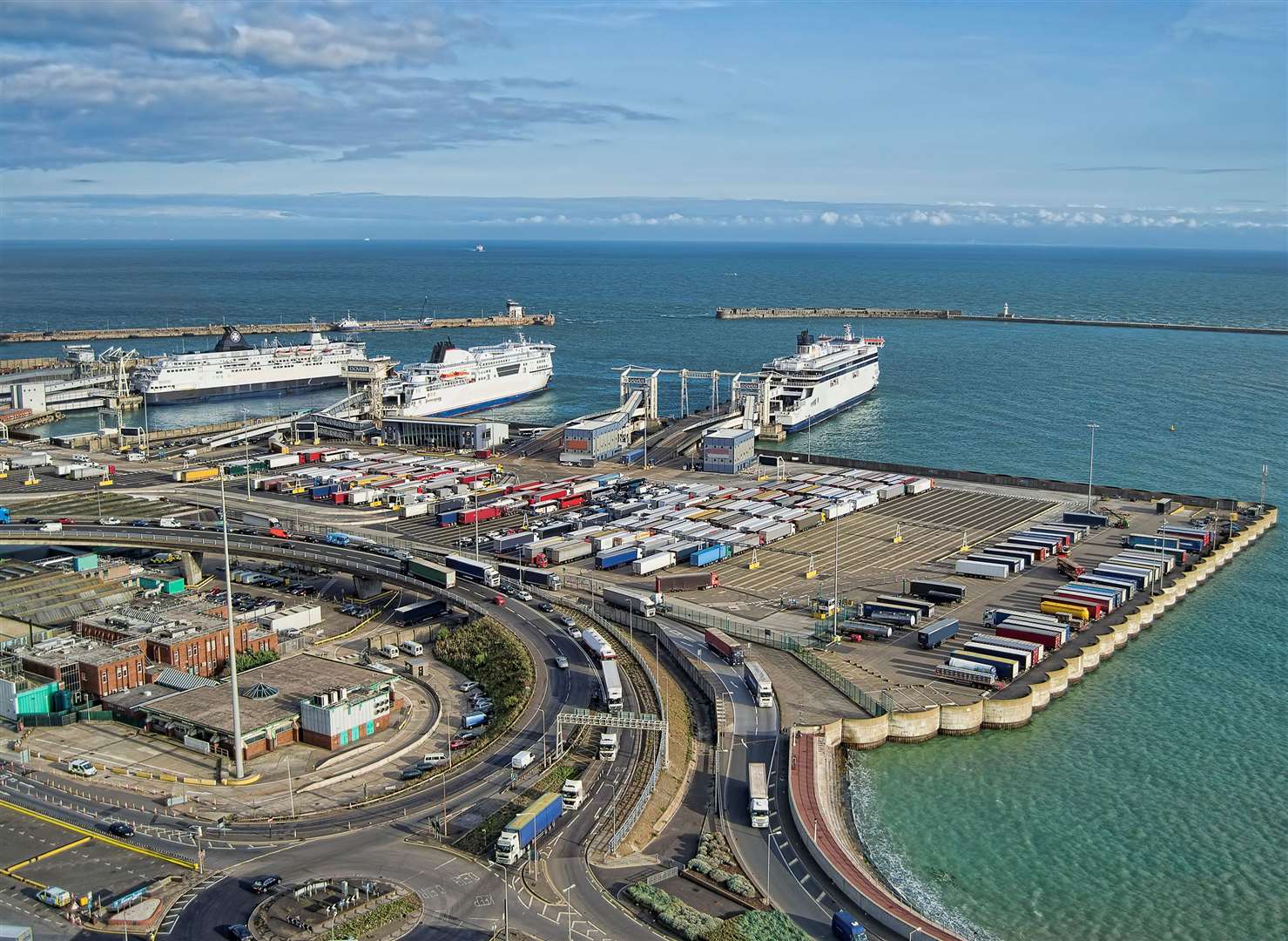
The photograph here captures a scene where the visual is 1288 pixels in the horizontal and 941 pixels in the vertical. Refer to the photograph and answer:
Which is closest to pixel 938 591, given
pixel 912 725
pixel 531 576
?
pixel 912 725

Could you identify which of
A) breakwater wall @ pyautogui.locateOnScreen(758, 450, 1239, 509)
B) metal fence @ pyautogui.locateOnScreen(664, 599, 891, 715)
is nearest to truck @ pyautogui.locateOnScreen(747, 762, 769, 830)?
metal fence @ pyautogui.locateOnScreen(664, 599, 891, 715)

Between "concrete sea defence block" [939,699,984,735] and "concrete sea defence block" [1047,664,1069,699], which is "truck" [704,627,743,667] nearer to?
"concrete sea defence block" [939,699,984,735]

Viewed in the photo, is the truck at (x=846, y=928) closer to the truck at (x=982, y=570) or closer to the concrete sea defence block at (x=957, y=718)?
the concrete sea defence block at (x=957, y=718)

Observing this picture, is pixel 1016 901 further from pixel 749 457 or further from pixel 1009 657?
pixel 749 457

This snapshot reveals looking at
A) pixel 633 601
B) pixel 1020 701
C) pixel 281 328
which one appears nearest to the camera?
pixel 1020 701

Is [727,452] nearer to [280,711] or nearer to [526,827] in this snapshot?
[280,711]

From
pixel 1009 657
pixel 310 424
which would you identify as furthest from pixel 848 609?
pixel 310 424

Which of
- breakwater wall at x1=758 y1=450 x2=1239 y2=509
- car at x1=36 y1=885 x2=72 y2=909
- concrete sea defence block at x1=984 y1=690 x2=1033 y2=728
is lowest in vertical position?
concrete sea defence block at x1=984 y1=690 x2=1033 y2=728
